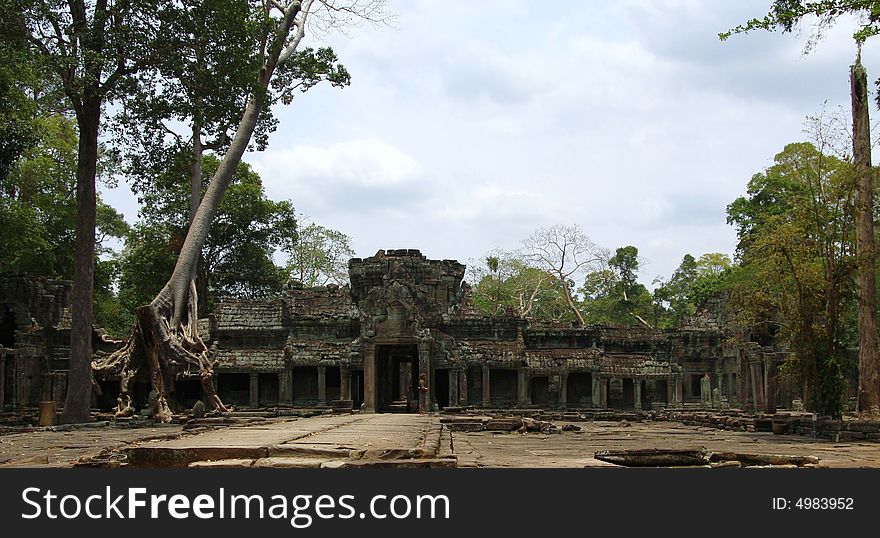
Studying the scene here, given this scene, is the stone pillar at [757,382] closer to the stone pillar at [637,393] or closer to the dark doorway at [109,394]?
the stone pillar at [637,393]

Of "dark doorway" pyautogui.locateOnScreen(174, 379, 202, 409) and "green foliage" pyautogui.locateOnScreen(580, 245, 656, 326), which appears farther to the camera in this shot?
"green foliage" pyautogui.locateOnScreen(580, 245, 656, 326)

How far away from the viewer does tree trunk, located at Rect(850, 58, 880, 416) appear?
1719 centimetres

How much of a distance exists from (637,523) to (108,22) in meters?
18.1

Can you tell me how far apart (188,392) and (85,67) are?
14.7 meters

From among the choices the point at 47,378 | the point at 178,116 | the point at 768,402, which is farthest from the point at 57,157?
the point at 768,402

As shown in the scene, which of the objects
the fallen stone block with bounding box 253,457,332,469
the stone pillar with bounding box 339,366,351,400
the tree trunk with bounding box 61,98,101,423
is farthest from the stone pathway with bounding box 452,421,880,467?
the stone pillar with bounding box 339,366,351,400

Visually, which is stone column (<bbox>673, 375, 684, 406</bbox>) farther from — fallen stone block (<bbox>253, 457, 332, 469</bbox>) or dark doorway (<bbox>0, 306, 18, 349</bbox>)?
fallen stone block (<bbox>253, 457, 332, 469</bbox>)

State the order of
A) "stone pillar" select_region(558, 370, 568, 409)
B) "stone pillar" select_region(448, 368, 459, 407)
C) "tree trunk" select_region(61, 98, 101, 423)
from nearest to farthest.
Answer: "tree trunk" select_region(61, 98, 101, 423) < "stone pillar" select_region(448, 368, 459, 407) < "stone pillar" select_region(558, 370, 568, 409)

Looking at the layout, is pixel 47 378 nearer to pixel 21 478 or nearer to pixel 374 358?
pixel 374 358

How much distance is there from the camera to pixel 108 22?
1945 cm

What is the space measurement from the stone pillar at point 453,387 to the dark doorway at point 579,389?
4.60m

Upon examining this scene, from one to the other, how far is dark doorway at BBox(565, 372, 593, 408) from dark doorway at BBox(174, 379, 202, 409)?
512 inches

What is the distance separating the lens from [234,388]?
30594 millimetres

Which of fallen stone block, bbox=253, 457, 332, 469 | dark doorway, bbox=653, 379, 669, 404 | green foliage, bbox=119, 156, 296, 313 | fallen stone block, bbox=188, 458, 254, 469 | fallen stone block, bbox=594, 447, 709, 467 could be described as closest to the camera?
fallen stone block, bbox=188, 458, 254, 469
